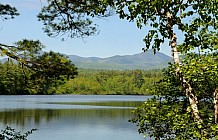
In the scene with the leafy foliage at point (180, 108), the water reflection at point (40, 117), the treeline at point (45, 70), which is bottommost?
the water reflection at point (40, 117)

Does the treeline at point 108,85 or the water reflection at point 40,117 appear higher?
the treeline at point 108,85

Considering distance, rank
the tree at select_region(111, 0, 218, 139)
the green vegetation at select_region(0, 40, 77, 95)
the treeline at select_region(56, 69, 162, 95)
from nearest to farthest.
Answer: the tree at select_region(111, 0, 218, 139), the green vegetation at select_region(0, 40, 77, 95), the treeline at select_region(56, 69, 162, 95)

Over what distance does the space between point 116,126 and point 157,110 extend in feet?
93.2

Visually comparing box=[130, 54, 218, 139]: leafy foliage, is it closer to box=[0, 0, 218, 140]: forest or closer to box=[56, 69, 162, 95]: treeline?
box=[0, 0, 218, 140]: forest

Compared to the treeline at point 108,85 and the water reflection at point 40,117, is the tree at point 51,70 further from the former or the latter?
the treeline at point 108,85

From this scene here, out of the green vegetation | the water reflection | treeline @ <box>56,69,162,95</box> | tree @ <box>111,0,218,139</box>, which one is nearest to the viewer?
tree @ <box>111,0,218,139</box>

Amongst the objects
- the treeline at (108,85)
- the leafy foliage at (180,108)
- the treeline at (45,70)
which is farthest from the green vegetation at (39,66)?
the treeline at (108,85)

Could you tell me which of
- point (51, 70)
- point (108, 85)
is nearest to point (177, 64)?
point (51, 70)

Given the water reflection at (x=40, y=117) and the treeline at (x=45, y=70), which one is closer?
the treeline at (x=45, y=70)

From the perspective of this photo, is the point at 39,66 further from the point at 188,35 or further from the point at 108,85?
the point at 108,85

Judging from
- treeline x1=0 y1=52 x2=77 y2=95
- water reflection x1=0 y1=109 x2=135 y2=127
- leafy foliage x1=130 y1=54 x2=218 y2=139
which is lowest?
water reflection x1=0 y1=109 x2=135 y2=127

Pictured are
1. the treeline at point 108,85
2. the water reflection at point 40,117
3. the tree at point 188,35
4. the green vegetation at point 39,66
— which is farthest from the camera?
the treeline at point 108,85

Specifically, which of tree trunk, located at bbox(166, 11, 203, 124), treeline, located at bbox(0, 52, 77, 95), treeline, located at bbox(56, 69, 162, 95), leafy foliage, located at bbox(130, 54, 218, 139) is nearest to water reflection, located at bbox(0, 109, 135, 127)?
treeline, located at bbox(0, 52, 77, 95)

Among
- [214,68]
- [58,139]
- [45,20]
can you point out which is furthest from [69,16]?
[58,139]
